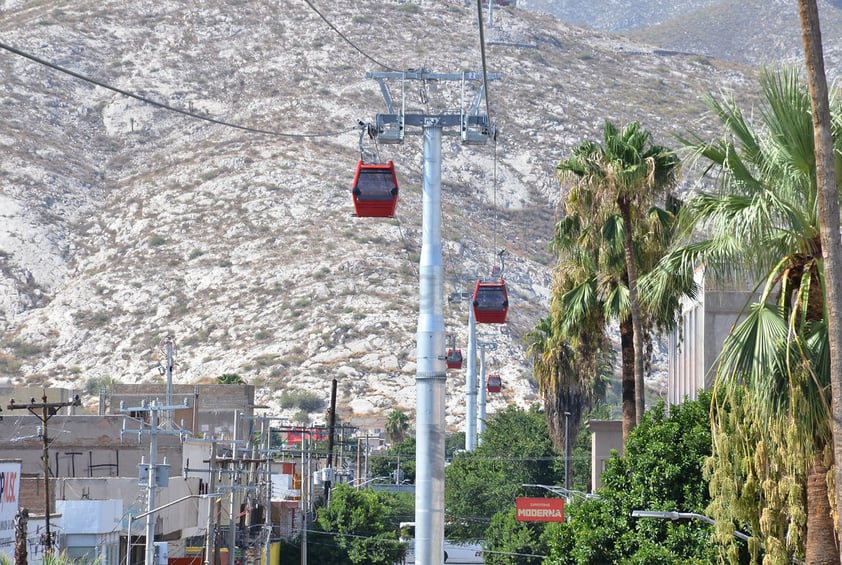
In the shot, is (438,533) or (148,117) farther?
(148,117)

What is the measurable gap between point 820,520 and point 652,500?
33.5 ft

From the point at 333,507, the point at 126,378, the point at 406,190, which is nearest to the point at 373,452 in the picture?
the point at 126,378

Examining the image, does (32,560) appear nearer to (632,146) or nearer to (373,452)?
(632,146)

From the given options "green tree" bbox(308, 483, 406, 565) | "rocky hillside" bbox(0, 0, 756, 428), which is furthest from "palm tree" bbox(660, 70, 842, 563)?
"rocky hillside" bbox(0, 0, 756, 428)

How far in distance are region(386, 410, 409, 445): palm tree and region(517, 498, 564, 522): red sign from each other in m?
57.5

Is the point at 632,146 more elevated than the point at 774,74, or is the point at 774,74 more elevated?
the point at 632,146

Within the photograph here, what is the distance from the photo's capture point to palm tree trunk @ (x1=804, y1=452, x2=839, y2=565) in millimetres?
17844

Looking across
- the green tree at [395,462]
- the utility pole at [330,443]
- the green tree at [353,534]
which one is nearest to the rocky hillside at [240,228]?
the green tree at [395,462]

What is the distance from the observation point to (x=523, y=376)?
130 meters

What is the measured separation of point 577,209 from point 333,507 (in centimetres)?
4092

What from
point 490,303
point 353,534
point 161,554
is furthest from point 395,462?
point 490,303

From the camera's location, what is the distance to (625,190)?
3284cm

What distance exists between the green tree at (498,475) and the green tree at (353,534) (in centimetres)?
844

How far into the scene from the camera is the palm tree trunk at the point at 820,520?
58.5 feet
